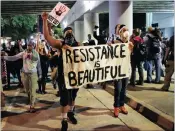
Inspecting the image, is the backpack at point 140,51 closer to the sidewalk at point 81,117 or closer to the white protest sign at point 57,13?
the sidewalk at point 81,117

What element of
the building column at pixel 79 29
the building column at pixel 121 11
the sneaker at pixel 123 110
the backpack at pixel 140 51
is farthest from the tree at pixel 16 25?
the sneaker at pixel 123 110

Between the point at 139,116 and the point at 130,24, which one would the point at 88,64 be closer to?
the point at 139,116

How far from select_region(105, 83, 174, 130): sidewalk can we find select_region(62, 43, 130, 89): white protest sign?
990mm

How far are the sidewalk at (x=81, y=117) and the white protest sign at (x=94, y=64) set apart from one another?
0.88 m

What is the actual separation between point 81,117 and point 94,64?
4.37 ft

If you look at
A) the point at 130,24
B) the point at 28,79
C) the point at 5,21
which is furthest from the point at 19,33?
the point at 28,79

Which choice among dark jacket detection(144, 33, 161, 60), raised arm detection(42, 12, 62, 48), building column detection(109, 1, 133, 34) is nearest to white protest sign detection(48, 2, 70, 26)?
raised arm detection(42, 12, 62, 48)

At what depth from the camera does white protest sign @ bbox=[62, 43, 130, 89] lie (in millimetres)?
5320

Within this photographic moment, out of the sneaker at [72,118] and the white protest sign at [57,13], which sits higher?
the white protest sign at [57,13]

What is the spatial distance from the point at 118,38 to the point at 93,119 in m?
1.76

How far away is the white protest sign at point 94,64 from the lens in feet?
17.5

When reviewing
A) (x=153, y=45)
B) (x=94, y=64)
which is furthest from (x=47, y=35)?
(x=153, y=45)

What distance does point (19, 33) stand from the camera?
34.6m

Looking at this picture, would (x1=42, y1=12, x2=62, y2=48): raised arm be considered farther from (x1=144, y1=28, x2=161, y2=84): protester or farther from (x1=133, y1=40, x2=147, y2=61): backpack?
(x1=144, y1=28, x2=161, y2=84): protester
